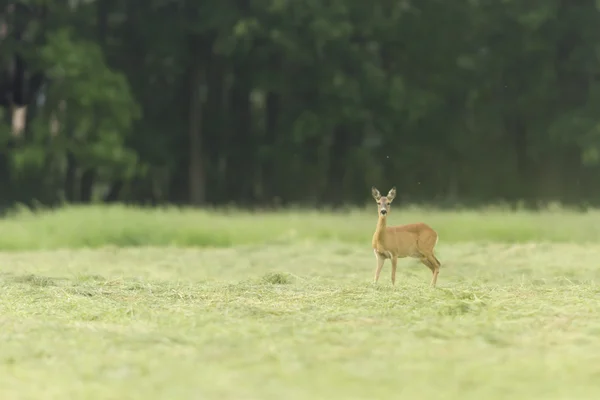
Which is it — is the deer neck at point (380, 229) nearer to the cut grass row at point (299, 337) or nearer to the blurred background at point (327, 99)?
the cut grass row at point (299, 337)

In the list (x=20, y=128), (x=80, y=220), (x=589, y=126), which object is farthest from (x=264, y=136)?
(x=80, y=220)

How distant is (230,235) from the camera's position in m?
14.6

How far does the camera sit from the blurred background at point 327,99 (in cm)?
2558

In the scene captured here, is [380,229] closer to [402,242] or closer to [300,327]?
[402,242]

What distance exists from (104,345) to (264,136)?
905 inches

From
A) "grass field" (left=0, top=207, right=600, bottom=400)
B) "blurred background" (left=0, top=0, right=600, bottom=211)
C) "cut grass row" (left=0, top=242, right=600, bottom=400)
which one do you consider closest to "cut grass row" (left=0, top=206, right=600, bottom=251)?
"grass field" (left=0, top=207, right=600, bottom=400)

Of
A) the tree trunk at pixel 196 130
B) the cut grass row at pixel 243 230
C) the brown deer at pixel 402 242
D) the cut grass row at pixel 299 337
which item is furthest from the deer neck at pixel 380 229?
the tree trunk at pixel 196 130

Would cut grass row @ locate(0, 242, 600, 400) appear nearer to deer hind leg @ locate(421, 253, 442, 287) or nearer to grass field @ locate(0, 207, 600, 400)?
grass field @ locate(0, 207, 600, 400)

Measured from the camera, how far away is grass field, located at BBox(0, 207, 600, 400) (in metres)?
4.37

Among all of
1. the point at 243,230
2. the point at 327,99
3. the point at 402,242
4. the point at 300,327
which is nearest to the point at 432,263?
the point at 402,242

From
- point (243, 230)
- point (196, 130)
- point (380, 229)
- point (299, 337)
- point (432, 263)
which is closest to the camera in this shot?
point (299, 337)

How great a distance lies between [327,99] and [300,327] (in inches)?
829

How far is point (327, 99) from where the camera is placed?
1046 inches

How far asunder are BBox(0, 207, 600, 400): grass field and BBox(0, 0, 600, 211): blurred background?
47.1 ft
